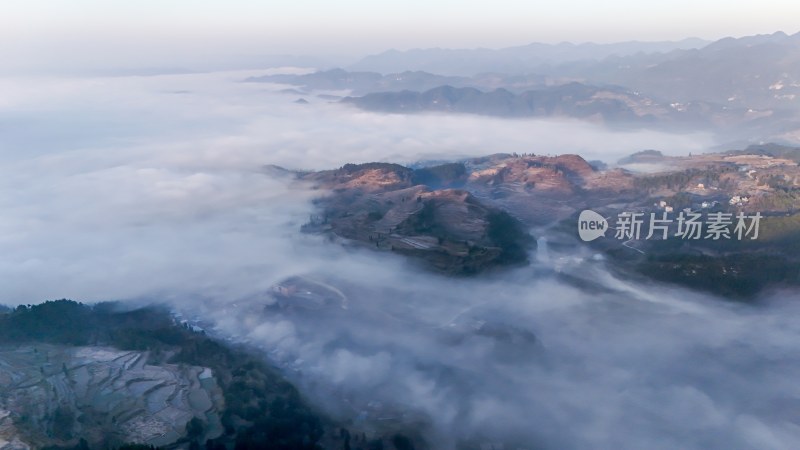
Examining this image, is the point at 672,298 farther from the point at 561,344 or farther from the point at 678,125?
the point at 678,125

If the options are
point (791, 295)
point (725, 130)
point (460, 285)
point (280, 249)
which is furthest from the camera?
point (725, 130)

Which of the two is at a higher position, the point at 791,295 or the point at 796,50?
the point at 796,50

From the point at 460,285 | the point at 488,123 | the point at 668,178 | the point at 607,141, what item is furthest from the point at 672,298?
the point at 488,123

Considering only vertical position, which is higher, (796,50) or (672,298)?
(796,50)

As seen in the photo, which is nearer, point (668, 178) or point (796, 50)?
point (668, 178)

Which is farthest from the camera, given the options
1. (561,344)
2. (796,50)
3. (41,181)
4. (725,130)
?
(796,50)

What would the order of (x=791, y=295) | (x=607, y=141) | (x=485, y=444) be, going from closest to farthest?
1. (x=485, y=444)
2. (x=791, y=295)
3. (x=607, y=141)

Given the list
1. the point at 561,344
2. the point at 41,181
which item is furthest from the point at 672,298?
the point at 41,181

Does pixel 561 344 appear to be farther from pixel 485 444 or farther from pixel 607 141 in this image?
pixel 607 141

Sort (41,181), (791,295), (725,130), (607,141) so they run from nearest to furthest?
(791,295) → (41,181) → (607,141) → (725,130)

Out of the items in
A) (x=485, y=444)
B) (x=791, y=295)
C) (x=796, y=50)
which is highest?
(x=796, y=50)
